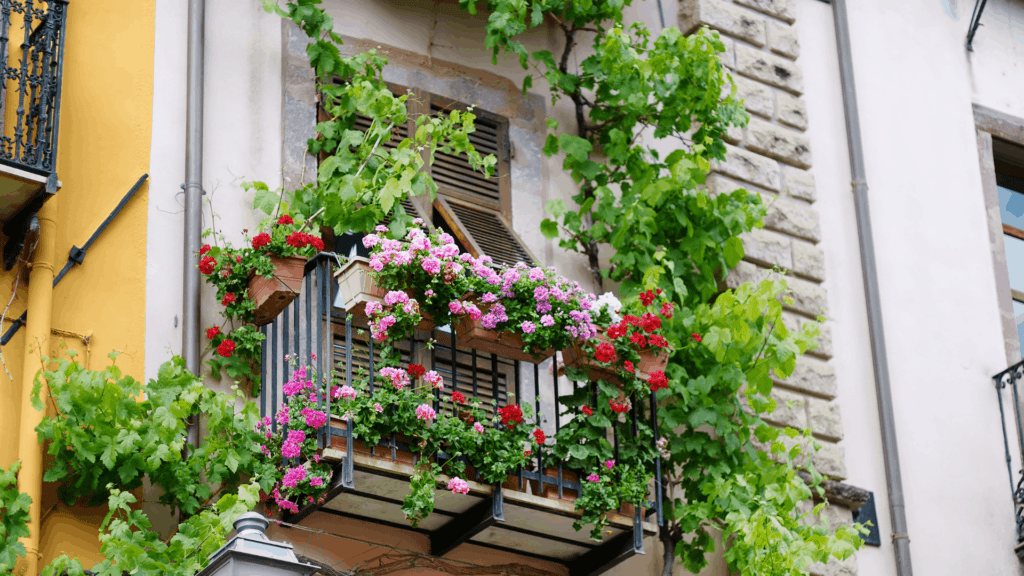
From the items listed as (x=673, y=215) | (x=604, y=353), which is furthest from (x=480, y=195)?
(x=604, y=353)

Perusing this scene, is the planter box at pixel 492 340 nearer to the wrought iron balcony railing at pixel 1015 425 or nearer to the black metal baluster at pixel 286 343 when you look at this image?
the black metal baluster at pixel 286 343

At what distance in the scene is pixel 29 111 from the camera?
6.79 metres

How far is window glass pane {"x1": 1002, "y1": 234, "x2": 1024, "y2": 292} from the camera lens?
34.3ft

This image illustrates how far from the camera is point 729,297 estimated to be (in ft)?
25.1

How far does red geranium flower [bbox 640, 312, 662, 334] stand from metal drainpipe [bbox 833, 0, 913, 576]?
2127 millimetres

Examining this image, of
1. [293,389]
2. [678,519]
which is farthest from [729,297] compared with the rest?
[293,389]

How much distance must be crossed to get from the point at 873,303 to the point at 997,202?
1637 mm

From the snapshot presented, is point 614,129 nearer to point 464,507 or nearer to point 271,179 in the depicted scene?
point 271,179

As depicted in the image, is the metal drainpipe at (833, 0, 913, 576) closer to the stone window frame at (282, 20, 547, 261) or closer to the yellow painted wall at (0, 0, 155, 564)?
the stone window frame at (282, 20, 547, 261)

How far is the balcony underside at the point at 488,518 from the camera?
265 inches

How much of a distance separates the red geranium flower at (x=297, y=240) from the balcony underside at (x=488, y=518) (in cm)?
99

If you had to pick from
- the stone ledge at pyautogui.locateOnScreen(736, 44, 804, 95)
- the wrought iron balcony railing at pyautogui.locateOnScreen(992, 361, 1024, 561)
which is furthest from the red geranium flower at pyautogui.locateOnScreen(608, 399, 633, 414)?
the wrought iron balcony railing at pyautogui.locateOnScreen(992, 361, 1024, 561)

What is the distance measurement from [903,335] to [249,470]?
434cm

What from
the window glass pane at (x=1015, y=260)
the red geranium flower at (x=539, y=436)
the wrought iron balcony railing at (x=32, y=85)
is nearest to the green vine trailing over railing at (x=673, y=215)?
the red geranium flower at (x=539, y=436)
